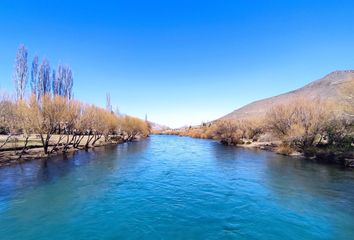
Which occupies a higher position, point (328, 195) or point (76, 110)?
point (76, 110)

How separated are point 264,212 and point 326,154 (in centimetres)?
2544

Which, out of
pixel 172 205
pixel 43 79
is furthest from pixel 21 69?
pixel 172 205

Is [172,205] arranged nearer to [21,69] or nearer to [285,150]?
[285,150]

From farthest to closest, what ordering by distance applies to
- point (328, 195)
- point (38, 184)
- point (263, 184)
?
point (263, 184)
point (38, 184)
point (328, 195)

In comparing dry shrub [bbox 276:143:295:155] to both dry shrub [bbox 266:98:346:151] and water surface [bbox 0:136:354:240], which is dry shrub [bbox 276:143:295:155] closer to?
dry shrub [bbox 266:98:346:151]

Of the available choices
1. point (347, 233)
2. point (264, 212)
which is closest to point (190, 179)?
point (264, 212)

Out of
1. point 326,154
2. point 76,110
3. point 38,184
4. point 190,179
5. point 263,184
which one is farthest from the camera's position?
point 76,110

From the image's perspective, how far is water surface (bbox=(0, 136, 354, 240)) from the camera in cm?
1003

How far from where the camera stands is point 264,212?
41.0 ft

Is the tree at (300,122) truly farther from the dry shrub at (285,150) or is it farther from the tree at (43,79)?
the tree at (43,79)

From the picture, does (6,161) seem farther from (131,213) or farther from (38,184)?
(131,213)

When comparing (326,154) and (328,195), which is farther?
(326,154)

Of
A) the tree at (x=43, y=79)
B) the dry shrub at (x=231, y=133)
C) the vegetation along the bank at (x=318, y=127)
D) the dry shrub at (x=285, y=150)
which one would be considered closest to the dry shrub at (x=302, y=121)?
the vegetation along the bank at (x=318, y=127)

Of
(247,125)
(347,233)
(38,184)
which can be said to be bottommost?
(347,233)
